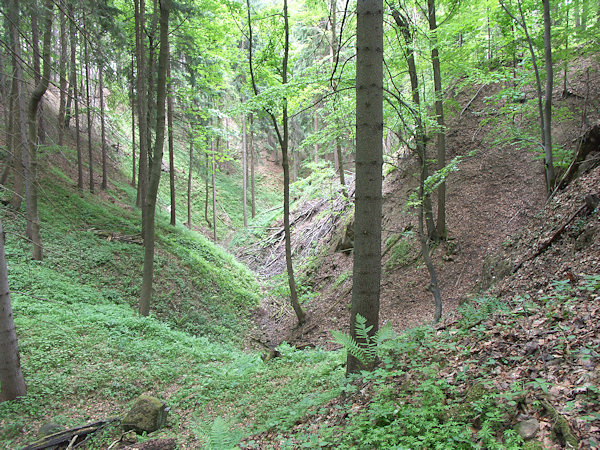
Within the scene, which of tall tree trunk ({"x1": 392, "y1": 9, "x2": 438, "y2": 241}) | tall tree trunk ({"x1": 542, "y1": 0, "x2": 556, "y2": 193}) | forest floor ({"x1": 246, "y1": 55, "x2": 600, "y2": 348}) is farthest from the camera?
forest floor ({"x1": 246, "y1": 55, "x2": 600, "y2": 348})

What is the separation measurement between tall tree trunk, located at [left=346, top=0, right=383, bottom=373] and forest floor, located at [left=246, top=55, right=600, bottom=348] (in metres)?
3.66

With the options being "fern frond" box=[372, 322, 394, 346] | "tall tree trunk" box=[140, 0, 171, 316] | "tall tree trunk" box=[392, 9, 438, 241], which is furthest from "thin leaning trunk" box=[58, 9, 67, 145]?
"tall tree trunk" box=[392, 9, 438, 241]

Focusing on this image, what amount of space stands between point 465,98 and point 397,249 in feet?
23.2

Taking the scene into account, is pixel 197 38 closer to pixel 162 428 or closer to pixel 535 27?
pixel 535 27

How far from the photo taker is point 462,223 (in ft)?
34.5

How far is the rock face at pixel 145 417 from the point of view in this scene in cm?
505

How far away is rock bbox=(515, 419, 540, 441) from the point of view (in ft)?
8.12

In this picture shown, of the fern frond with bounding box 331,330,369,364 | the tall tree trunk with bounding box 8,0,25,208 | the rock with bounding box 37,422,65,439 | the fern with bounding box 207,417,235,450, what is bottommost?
the rock with bounding box 37,422,65,439

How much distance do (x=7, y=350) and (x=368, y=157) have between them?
592 centimetres

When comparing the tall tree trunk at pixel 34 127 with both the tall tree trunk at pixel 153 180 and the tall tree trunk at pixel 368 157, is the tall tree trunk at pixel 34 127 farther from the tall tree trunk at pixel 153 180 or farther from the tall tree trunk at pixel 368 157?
the tall tree trunk at pixel 368 157

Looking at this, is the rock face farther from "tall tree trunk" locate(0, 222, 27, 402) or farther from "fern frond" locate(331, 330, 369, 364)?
"fern frond" locate(331, 330, 369, 364)

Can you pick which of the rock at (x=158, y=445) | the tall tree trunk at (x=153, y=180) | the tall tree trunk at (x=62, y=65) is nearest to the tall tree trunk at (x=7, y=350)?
the rock at (x=158, y=445)

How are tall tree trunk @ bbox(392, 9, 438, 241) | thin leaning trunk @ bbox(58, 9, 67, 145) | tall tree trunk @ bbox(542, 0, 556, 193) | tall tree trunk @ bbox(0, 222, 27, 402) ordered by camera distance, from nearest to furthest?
tall tree trunk @ bbox(0, 222, 27, 402), tall tree trunk @ bbox(392, 9, 438, 241), tall tree trunk @ bbox(542, 0, 556, 193), thin leaning trunk @ bbox(58, 9, 67, 145)

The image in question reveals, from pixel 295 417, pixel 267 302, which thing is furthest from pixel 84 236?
pixel 295 417
